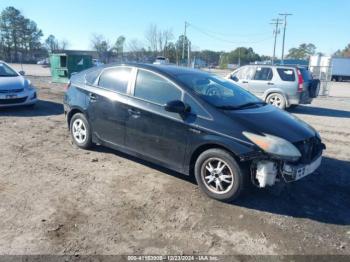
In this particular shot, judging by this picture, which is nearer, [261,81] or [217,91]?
[217,91]

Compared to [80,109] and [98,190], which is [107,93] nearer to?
[80,109]

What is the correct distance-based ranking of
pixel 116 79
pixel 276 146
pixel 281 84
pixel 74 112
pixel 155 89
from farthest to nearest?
1. pixel 281 84
2. pixel 74 112
3. pixel 116 79
4. pixel 155 89
5. pixel 276 146

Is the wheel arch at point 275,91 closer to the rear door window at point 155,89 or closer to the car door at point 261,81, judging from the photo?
the car door at point 261,81

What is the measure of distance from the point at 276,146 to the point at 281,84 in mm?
8707

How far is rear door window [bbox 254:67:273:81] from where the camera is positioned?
41.2 feet

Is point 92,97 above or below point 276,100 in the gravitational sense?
above

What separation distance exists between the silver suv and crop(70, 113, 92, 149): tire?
7.88 m

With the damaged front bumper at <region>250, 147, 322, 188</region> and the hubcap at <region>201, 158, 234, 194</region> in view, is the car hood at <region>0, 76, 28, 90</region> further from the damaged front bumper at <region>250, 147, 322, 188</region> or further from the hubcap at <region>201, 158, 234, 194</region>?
the damaged front bumper at <region>250, 147, 322, 188</region>

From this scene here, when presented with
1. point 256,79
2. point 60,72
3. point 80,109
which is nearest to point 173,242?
point 80,109

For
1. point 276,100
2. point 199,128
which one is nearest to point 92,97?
point 199,128

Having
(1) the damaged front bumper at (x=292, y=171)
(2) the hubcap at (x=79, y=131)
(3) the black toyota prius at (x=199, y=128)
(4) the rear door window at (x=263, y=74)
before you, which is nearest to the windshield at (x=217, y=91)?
(3) the black toyota prius at (x=199, y=128)

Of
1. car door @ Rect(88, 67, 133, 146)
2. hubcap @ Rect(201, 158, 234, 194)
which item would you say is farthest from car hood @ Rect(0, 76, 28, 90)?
hubcap @ Rect(201, 158, 234, 194)

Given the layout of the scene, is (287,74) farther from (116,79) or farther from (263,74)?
(116,79)

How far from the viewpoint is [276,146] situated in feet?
13.5
